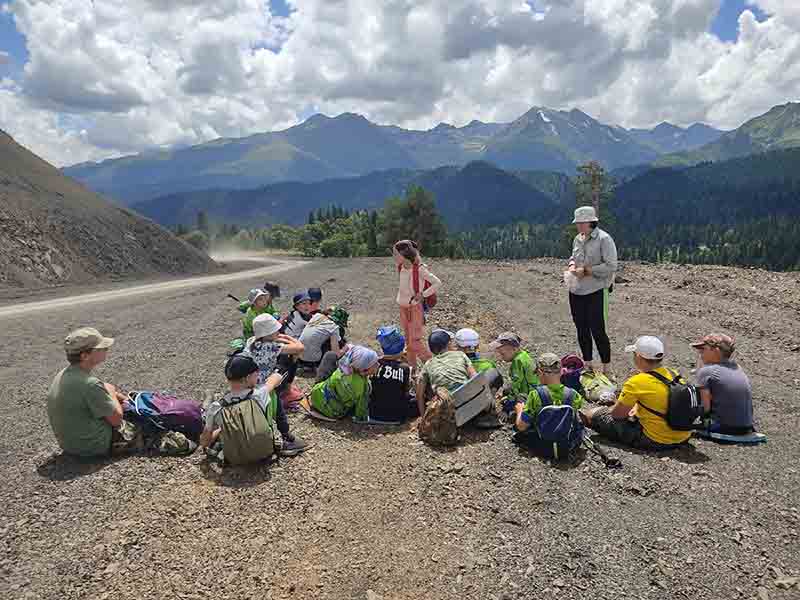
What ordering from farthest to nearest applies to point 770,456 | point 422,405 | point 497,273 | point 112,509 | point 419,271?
point 497,273 < point 419,271 < point 422,405 < point 770,456 < point 112,509

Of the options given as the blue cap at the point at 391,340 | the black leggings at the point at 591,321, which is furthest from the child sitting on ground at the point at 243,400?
the black leggings at the point at 591,321

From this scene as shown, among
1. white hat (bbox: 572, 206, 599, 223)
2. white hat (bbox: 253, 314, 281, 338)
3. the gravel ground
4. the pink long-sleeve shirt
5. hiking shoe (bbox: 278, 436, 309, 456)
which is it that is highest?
white hat (bbox: 572, 206, 599, 223)

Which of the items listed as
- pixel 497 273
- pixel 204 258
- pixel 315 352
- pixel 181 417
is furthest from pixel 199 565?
pixel 204 258

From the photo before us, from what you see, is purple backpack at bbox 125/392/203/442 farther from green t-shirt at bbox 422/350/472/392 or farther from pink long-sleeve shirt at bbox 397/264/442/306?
pink long-sleeve shirt at bbox 397/264/442/306

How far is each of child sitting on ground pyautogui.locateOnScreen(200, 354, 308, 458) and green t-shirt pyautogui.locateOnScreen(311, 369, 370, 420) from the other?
2.91ft

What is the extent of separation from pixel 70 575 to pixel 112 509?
0.93 meters

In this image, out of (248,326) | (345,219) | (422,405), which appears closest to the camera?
(422,405)

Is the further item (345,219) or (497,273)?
(345,219)

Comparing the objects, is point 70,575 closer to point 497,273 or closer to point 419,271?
point 419,271

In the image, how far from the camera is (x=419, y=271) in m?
8.61

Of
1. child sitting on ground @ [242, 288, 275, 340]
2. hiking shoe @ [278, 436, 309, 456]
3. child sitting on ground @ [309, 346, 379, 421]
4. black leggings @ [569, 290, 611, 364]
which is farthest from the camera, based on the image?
child sitting on ground @ [242, 288, 275, 340]

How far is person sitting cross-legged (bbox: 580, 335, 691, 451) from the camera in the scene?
6.16 metres

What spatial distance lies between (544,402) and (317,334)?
469 cm


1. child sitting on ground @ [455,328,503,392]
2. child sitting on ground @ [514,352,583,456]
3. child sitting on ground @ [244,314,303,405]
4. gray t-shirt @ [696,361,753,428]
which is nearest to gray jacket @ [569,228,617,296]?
gray t-shirt @ [696,361,753,428]
